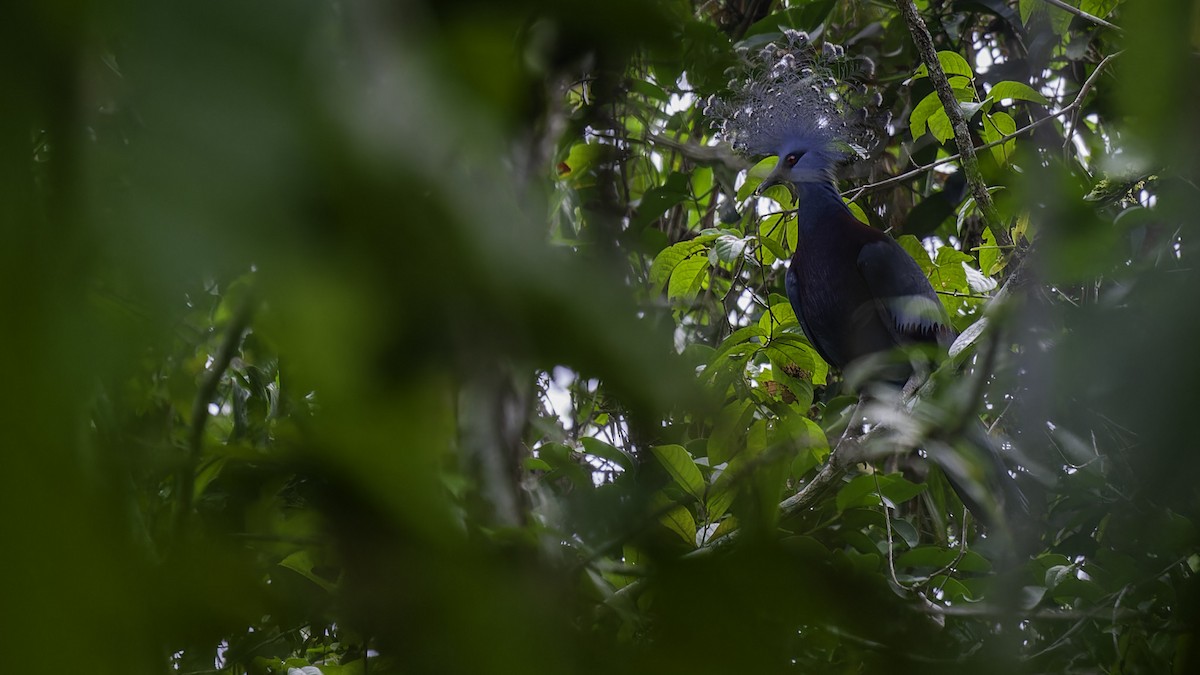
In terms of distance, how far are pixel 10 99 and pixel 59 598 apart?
0.11 m

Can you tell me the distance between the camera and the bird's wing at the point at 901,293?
6.40 feet

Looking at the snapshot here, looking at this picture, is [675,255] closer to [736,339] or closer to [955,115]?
[736,339]

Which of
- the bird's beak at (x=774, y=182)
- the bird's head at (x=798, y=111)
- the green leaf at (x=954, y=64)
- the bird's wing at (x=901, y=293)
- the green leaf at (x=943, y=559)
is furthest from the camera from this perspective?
the bird's beak at (x=774, y=182)

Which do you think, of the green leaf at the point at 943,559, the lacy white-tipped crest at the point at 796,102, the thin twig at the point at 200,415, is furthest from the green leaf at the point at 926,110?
the thin twig at the point at 200,415

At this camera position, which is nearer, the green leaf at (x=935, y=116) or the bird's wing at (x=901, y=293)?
the green leaf at (x=935, y=116)

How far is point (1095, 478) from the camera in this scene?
1184 millimetres

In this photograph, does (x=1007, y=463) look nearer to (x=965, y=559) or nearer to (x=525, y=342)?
(x=965, y=559)

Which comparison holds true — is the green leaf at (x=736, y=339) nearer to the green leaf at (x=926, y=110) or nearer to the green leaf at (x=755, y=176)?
the green leaf at (x=926, y=110)

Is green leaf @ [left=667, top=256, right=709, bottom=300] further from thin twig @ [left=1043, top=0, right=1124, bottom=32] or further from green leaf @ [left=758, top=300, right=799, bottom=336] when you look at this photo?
thin twig @ [left=1043, top=0, right=1124, bottom=32]

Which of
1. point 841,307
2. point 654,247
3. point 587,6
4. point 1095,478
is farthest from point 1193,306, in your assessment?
point 841,307

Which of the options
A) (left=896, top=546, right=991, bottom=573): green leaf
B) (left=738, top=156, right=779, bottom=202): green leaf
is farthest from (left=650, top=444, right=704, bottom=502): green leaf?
(left=738, top=156, right=779, bottom=202): green leaf

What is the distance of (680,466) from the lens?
47.4 inches

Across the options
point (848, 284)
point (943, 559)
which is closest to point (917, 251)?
point (848, 284)

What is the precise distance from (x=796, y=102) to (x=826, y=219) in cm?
30
